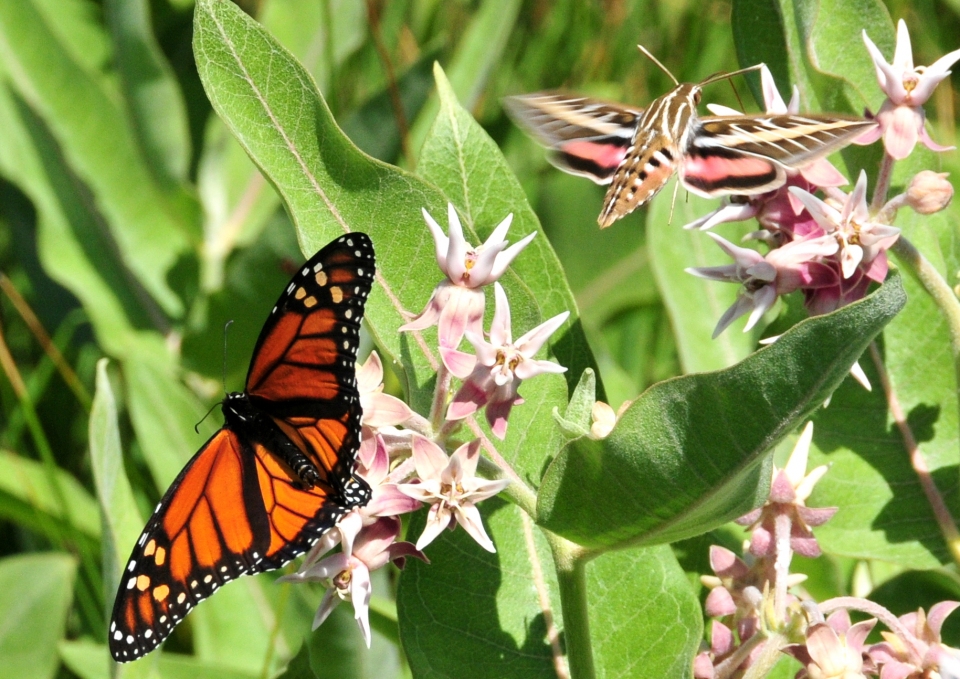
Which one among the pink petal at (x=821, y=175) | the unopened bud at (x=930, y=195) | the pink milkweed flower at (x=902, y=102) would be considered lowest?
the unopened bud at (x=930, y=195)

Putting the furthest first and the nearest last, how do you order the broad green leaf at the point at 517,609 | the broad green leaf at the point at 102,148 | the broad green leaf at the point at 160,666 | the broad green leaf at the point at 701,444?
the broad green leaf at the point at 102,148 → the broad green leaf at the point at 160,666 → the broad green leaf at the point at 517,609 → the broad green leaf at the point at 701,444

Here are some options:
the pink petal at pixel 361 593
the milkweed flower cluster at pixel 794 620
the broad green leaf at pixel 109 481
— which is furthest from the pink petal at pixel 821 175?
the broad green leaf at pixel 109 481

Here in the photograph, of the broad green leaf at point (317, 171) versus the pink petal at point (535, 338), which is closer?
the pink petal at point (535, 338)

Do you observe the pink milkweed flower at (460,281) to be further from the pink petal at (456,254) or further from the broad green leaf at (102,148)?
the broad green leaf at (102,148)

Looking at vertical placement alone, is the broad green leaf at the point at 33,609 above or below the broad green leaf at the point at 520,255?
below

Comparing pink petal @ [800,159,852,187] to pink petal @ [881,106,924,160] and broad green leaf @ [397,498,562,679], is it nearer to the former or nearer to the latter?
pink petal @ [881,106,924,160]

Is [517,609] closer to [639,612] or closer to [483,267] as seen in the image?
[639,612]

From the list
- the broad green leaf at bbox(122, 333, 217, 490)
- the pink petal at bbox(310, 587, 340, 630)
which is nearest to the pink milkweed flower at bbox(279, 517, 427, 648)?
the pink petal at bbox(310, 587, 340, 630)
